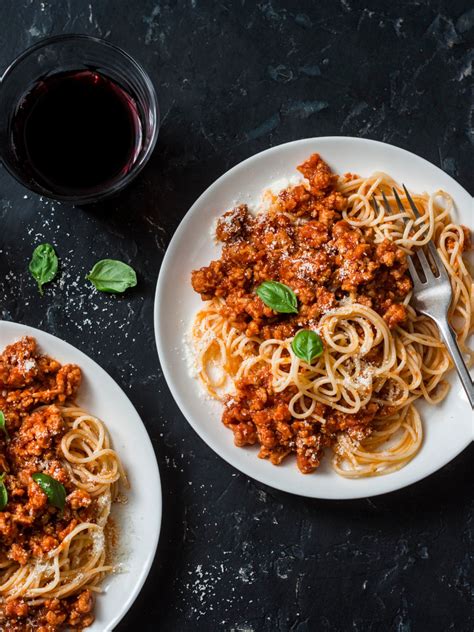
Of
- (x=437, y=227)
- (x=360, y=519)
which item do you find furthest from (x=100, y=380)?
(x=437, y=227)

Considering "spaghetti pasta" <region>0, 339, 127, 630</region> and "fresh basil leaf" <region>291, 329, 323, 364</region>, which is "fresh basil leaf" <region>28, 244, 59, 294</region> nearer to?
"spaghetti pasta" <region>0, 339, 127, 630</region>

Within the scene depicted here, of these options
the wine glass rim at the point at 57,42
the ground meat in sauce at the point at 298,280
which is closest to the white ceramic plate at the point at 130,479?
the ground meat in sauce at the point at 298,280

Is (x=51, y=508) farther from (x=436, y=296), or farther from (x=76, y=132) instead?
(x=436, y=296)

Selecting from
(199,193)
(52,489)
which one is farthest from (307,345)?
(52,489)

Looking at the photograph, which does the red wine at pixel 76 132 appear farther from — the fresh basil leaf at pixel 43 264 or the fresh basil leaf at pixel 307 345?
the fresh basil leaf at pixel 307 345

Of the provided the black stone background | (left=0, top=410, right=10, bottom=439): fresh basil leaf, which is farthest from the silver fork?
(left=0, top=410, right=10, bottom=439): fresh basil leaf

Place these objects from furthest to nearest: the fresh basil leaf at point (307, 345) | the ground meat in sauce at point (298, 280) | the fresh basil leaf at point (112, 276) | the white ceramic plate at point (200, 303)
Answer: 1. the fresh basil leaf at point (112, 276)
2. the white ceramic plate at point (200, 303)
3. the ground meat in sauce at point (298, 280)
4. the fresh basil leaf at point (307, 345)

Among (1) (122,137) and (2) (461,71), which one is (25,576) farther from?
(2) (461,71)
